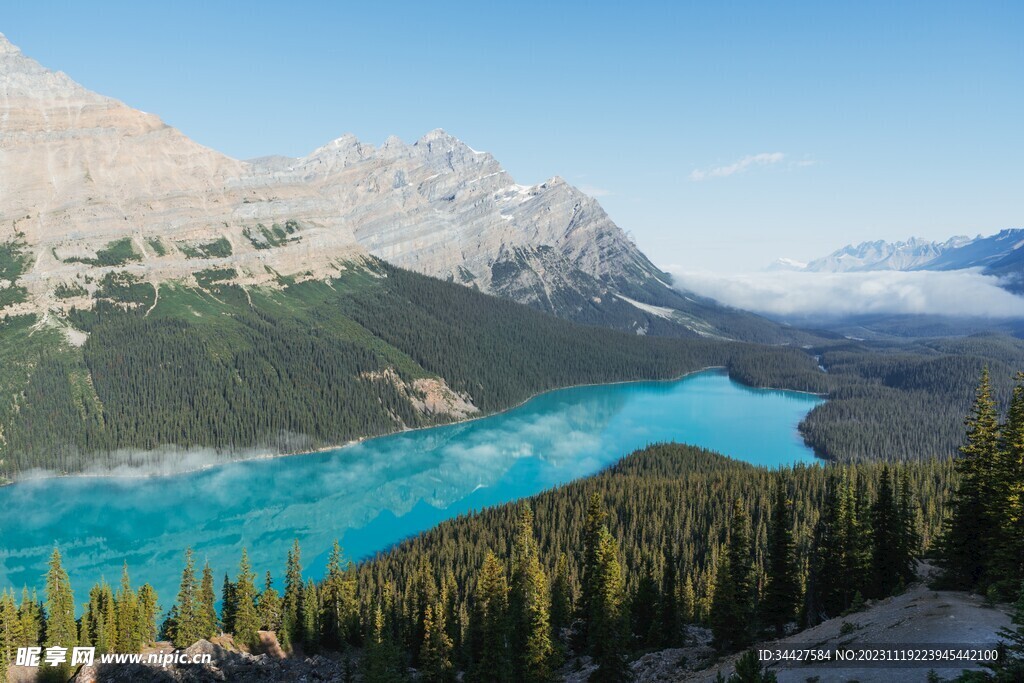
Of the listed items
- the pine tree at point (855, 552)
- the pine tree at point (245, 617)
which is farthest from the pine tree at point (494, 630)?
the pine tree at point (855, 552)

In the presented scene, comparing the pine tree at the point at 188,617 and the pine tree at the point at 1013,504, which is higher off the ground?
the pine tree at the point at 1013,504

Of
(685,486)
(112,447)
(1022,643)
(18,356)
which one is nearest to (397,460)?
(112,447)

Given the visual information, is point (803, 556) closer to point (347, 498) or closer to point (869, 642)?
point (869, 642)

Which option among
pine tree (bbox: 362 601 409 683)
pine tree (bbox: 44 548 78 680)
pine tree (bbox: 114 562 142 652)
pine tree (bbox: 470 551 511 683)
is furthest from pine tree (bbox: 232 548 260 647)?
pine tree (bbox: 470 551 511 683)

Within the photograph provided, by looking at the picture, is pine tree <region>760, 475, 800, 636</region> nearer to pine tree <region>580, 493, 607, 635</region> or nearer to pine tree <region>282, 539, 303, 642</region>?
pine tree <region>580, 493, 607, 635</region>

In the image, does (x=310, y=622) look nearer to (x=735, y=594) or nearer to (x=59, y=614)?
(x=59, y=614)

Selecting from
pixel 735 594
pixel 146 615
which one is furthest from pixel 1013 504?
pixel 146 615

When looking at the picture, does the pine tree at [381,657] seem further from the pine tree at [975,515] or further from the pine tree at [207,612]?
the pine tree at [975,515]
